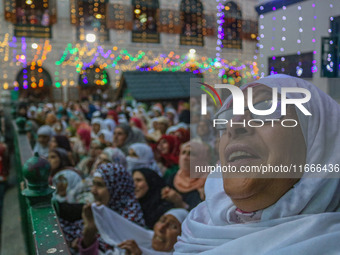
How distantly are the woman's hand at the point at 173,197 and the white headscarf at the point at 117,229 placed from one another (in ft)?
1.22

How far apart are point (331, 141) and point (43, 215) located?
4.13ft

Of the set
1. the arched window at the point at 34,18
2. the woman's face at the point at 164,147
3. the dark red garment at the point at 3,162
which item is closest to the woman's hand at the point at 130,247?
the woman's face at the point at 164,147

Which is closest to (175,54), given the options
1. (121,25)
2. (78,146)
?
(121,25)

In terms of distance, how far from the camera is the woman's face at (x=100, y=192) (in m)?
2.43

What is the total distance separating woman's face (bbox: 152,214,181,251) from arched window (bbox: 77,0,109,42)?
13.0 meters

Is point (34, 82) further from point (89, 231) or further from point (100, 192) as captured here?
point (89, 231)

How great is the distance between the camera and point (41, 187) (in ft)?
5.63

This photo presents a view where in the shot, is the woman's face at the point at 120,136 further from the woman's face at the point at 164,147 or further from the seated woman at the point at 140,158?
the seated woman at the point at 140,158

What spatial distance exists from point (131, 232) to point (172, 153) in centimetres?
160

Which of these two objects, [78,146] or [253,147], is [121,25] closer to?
[78,146]

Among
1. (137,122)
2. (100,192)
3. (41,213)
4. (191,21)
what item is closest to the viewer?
(41,213)

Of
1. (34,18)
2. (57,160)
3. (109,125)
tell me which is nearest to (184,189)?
(57,160)

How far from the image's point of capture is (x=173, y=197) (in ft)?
8.45

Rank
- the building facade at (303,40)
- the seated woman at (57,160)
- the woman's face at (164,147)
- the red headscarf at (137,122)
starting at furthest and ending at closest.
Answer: the red headscarf at (137,122) < the woman's face at (164,147) < the seated woman at (57,160) < the building facade at (303,40)
